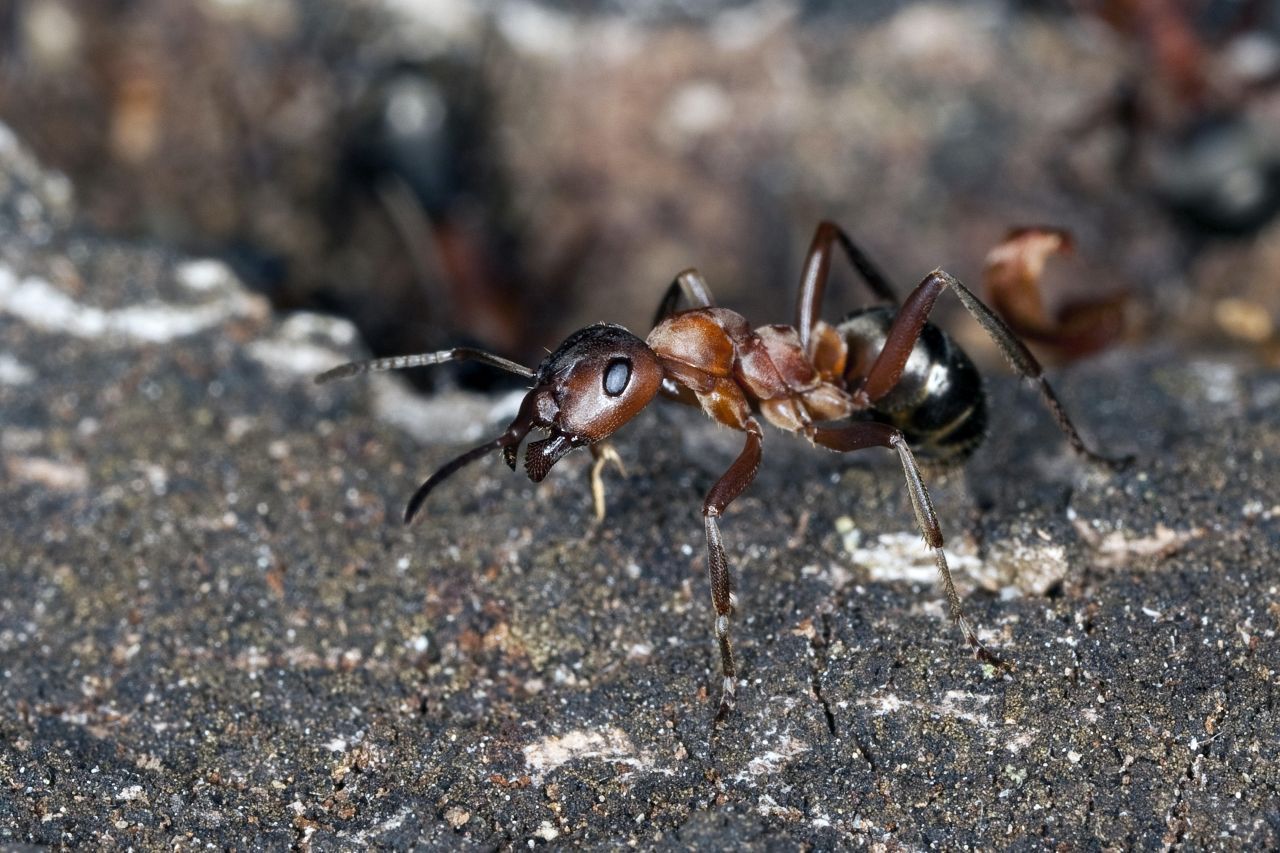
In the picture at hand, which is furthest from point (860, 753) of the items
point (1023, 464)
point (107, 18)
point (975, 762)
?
point (107, 18)

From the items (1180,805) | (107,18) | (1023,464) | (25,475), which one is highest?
(107,18)

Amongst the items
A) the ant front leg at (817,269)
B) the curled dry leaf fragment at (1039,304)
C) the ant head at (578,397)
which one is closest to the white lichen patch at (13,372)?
the ant head at (578,397)

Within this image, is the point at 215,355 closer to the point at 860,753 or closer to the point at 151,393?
the point at 151,393

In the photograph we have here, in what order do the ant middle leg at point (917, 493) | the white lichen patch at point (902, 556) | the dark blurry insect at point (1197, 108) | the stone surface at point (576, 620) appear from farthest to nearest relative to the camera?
1. the dark blurry insect at point (1197, 108)
2. the white lichen patch at point (902, 556)
3. the ant middle leg at point (917, 493)
4. the stone surface at point (576, 620)

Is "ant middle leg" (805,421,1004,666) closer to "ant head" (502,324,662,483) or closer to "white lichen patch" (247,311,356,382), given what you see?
"ant head" (502,324,662,483)

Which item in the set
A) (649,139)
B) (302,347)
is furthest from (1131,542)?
(649,139)

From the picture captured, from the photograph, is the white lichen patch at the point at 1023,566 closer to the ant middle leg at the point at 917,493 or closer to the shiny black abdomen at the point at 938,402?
the ant middle leg at the point at 917,493

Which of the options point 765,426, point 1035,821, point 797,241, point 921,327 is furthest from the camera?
point 797,241
